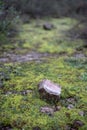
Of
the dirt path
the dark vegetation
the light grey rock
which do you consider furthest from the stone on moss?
the dirt path

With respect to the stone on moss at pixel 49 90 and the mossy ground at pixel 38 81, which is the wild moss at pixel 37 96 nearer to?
the mossy ground at pixel 38 81

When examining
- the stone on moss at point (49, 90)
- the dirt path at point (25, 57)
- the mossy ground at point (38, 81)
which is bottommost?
the dirt path at point (25, 57)

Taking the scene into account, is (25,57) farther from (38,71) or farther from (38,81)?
(38,81)

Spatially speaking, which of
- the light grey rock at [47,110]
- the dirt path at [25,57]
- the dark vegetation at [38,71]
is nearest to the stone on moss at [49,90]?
the dark vegetation at [38,71]

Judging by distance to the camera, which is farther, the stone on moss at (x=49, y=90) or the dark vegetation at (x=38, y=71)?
the stone on moss at (x=49, y=90)

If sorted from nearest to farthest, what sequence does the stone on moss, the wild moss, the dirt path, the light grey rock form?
the wild moss < the light grey rock < the stone on moss < the dirt path

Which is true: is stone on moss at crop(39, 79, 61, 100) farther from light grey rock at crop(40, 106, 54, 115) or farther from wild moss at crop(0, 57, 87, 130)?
light grey rock at crop(40, 106, 54, 115)

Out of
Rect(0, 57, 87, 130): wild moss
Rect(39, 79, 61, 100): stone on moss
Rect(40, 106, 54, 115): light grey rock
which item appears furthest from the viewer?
Rect(39, 79, 61, 100): stone on moss

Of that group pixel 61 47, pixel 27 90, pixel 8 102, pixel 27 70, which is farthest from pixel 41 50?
pixel 8 102

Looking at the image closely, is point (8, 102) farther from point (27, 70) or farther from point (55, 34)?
point (55, 34)

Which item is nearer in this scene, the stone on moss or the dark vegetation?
the dark vegetation
